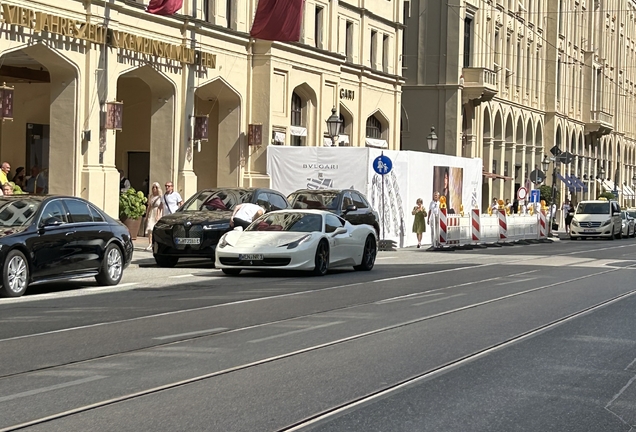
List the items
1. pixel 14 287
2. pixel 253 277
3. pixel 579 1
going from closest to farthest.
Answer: pixel 14 287 → pixel 253 277 → pixel 579 1

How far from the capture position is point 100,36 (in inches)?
1202

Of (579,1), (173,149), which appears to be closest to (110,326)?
(173,149)

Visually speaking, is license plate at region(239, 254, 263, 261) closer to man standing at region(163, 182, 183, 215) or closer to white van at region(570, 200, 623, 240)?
man standing at region(163, 182, 183, 215)

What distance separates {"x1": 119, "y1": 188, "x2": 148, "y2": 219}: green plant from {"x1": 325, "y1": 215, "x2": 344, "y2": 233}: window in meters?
9.67

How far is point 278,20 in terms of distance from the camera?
36562 mm

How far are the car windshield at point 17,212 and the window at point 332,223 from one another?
6.65 m

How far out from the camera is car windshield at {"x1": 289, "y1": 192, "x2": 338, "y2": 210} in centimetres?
2954

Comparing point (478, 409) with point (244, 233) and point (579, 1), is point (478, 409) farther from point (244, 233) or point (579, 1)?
point (579, 1)

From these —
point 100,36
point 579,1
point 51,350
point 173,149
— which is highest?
point 579,1

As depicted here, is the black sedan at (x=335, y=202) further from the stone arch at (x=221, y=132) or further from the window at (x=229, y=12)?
the window at (x=229, y=12)

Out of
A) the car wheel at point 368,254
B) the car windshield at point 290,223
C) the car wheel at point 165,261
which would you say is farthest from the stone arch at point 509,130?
the car windshield at point 290,223

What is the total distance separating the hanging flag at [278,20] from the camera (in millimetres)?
36375

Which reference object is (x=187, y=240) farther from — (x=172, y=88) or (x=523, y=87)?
(x=523, y=87)

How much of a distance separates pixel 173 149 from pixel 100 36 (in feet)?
18.8
